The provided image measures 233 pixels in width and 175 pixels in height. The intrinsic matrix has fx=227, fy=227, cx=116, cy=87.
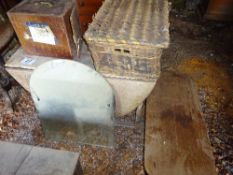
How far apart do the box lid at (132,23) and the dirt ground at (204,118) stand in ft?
2.91

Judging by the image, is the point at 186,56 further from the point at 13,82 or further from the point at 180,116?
the point at 13,82

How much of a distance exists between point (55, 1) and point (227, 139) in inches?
62.7

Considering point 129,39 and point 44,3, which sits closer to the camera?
point 129,39

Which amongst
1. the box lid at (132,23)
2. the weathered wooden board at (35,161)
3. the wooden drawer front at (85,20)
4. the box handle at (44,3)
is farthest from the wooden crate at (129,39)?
the wooden drawer front at (85,20)

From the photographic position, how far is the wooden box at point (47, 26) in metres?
1.25

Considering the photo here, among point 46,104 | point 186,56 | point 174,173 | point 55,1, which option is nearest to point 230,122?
point 174,173

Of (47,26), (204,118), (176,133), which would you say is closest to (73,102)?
(47,26)

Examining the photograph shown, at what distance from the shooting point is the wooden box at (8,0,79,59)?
4.11 ft

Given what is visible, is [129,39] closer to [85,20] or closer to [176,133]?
[176,133]

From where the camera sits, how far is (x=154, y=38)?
1.14 metres

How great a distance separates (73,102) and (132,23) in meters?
0.63

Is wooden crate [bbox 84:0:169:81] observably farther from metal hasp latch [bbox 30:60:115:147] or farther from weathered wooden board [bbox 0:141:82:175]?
weathered wooden board [bbox 0:141:82:175]

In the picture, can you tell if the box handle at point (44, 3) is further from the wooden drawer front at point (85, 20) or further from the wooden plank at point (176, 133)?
the wooden plank at point (176, 133)

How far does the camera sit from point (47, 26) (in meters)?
1.28
